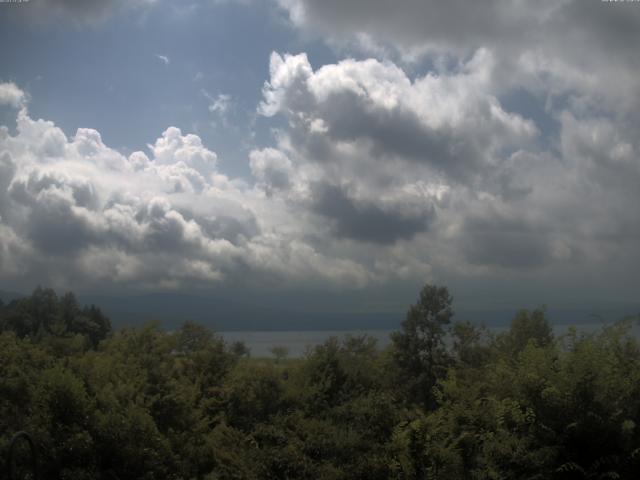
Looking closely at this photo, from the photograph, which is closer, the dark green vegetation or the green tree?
the dark green vegetation

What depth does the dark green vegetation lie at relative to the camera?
12.8 meters

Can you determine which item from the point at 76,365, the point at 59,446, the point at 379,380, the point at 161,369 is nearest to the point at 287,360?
the point at 379,380

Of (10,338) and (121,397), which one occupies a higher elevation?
(10,338)

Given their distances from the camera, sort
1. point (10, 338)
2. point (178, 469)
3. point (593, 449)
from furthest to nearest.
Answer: point (10, 338), point (178, 469), point (593, 449)

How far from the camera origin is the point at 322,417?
19.7m

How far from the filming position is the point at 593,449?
12672 millimetres

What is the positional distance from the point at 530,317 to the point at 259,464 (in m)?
23.1

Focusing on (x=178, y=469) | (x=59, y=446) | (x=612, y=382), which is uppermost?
(x=612, y=382)

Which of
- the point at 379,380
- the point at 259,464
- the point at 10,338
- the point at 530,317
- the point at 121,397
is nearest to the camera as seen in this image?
the point at 259,464

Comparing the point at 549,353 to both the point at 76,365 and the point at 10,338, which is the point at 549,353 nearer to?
the point at 76,365

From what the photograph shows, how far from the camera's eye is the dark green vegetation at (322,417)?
41.9ft

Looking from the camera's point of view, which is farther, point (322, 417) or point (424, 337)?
point (424, 337)

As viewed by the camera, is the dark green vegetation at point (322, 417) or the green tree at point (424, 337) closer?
the dark green vegetation at point (322, 417)

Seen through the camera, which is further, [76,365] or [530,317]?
[530,317]
